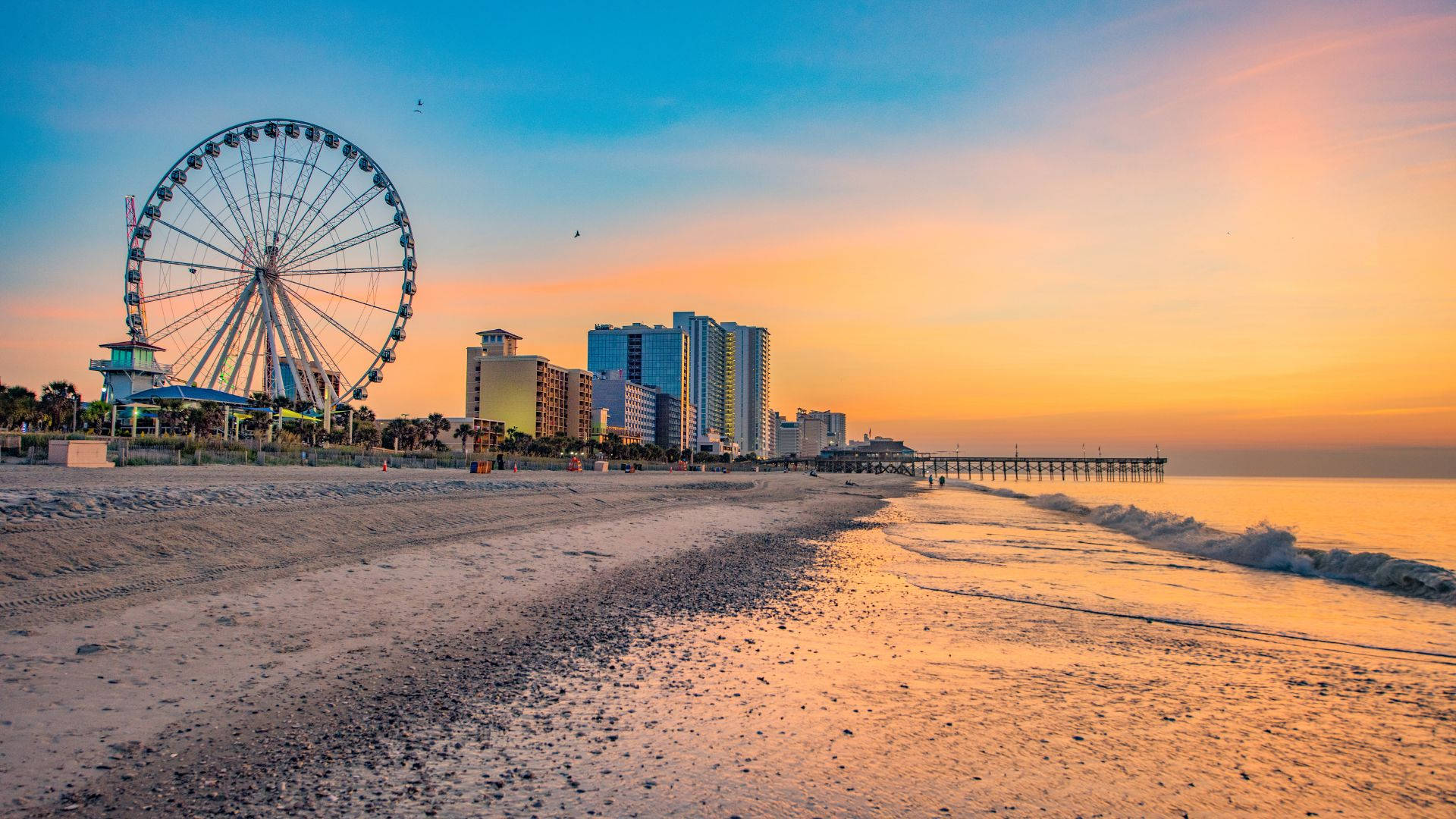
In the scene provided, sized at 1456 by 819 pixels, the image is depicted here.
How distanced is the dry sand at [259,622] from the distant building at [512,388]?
142 m

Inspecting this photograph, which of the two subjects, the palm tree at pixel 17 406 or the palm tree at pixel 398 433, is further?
the palm tree at pixel 398 433

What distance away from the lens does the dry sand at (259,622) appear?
185 inches

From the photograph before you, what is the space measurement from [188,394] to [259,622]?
56.6 m

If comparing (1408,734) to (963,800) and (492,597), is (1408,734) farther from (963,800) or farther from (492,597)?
(492,597)

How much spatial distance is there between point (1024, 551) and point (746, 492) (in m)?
28.3

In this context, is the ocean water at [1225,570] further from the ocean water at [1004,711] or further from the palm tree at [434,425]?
the palm tree at [434,425]

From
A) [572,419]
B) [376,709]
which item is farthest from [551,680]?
[572,419]

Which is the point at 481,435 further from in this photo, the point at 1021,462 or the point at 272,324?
the point at 1021,462

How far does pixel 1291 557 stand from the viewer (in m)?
18.0

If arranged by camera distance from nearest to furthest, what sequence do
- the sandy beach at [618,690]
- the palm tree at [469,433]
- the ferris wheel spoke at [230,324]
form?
1. the sandy beach at [618,690]
2. the ferris wheel spoke at [230,324]
3. the palm tree at [469,433]

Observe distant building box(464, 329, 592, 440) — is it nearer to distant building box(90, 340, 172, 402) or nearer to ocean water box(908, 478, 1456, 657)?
distant building box(90, 340, 172, 402)

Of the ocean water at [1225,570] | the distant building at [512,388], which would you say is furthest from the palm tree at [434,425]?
Result: the ocean water at [1225,570]

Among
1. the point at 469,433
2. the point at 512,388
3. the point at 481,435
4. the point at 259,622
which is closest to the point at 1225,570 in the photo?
the point at 259,622

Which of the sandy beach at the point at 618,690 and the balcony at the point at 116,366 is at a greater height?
the balcony at the point at 116,366
